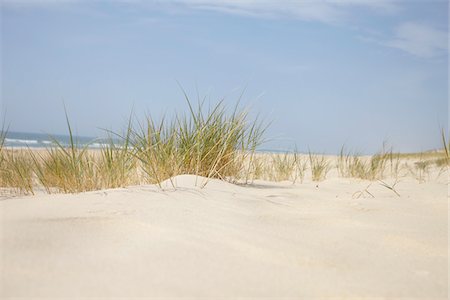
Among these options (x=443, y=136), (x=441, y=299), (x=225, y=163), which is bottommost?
(x=441, y=299)

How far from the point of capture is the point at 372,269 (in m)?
1.32

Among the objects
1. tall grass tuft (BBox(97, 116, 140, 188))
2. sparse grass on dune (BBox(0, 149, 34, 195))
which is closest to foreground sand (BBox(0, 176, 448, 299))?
tall grass tuft (BBox(97, 116, 140, 188))

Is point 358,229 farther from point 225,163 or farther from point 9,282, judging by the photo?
point 225,163

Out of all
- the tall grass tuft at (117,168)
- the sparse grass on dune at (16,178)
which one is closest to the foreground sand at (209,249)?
the tall grass tuft at (117,168)

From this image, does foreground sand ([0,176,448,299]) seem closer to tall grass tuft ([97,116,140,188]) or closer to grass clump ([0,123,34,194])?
tall grass tuft ([97,116,140,188])

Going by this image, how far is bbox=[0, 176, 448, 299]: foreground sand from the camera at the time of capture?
112 centimetres

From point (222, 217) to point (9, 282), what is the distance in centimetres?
88

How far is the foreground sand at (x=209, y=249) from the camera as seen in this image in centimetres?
112

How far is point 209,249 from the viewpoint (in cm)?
136

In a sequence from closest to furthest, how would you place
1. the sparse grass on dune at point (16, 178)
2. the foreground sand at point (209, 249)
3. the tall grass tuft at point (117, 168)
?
the foreground sand at point (209, 249) < the tall grass tuft at point (117, 168) < the sparse grass on dune at point (16, 178)

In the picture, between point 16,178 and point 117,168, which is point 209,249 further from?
point 16,178

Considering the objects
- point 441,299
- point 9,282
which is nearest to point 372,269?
point 441,299

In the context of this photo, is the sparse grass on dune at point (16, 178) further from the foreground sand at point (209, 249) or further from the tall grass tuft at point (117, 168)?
the foreground sand at point (209, 249)

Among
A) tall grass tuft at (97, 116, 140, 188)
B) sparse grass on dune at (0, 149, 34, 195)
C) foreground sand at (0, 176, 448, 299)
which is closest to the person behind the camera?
foreground sand at (0, 176, 448, 299)
